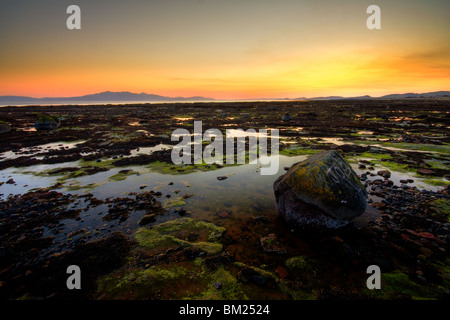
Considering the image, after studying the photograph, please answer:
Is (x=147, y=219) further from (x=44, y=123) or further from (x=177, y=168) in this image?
(x=44, y=123)

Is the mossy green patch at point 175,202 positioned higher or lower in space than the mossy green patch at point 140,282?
higher

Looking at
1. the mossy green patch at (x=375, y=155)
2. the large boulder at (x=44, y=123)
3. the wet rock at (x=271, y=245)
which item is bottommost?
the wet rock at (x=271, y=245)

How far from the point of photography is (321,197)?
661cm

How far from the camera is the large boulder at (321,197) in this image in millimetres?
6555

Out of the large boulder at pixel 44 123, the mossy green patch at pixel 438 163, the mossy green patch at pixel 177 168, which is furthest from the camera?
the large boulder at pixel 44 123

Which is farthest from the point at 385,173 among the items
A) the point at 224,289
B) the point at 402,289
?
the point at 224,289

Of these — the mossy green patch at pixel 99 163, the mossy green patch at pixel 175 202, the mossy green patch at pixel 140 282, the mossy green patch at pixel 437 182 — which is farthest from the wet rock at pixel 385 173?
the mossy green patch at pixel 99 163

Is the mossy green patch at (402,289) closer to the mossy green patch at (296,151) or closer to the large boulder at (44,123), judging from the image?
the mossy green patch at (296,151)

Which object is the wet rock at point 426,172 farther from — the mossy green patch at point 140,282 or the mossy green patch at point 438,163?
the mossy green patch at point 140,282

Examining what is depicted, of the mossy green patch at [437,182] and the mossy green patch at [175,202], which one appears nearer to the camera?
the mossy green patch at [175,202]

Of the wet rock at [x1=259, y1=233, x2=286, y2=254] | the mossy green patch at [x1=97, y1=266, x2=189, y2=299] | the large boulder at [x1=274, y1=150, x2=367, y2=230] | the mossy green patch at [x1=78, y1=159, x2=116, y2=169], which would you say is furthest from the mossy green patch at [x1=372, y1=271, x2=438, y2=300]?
the mossy green patch at [x1=78, y1=159, x2=116, y2=169]

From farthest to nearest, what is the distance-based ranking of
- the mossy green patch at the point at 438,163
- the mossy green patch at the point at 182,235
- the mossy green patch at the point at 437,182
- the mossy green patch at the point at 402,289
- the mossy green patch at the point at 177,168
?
the mossy green patch at the point at 177,168, the mossy green patch at the point at 438,163, the mossy green patch at the point at 437,182, the mossy green patch at the point at 182,235, the mossy green patch at the point at 402,289

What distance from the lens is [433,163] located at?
43.9 ft
